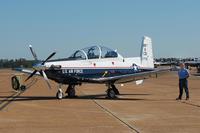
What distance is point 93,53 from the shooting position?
789 inches

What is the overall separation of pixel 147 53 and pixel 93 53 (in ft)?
14.1

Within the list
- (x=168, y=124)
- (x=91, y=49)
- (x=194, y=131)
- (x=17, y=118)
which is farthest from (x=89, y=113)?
(x=91, y=49)

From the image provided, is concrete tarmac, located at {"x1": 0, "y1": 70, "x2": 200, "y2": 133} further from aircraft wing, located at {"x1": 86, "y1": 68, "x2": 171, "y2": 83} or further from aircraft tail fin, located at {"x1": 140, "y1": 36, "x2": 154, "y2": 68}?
aircraft tail fin, located at {"x1": 140, "y1": 36, "x2": 154, "y2": 68}

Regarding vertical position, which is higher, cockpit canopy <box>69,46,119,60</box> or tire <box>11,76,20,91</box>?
cockpit canopy <box>69,46,119,60</box>

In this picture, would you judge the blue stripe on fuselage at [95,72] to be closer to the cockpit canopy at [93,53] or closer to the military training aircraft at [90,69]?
the military training aircraft at [90,69]

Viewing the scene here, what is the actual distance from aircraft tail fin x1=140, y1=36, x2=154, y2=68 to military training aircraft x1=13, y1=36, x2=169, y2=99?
4.37 feet

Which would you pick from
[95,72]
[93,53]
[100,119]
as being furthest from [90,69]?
[100,119]

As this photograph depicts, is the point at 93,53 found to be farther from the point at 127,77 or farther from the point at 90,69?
the point at 127,77

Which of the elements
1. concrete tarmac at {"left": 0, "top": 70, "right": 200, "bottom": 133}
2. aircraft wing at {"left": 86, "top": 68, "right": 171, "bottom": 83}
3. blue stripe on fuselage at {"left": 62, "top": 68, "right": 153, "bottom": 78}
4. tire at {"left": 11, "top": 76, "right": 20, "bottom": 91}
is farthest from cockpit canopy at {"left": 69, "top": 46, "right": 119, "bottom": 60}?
tire at {"left": 11, "top": 76, "right": 20, "bottom": 91}

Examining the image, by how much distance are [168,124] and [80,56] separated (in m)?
9.51

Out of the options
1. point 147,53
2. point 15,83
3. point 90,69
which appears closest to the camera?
point 90,69

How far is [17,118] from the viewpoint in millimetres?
11930

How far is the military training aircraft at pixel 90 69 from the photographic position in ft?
61.7

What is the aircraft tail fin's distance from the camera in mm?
22734
